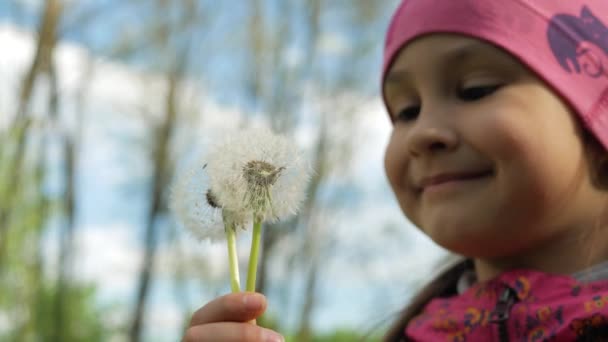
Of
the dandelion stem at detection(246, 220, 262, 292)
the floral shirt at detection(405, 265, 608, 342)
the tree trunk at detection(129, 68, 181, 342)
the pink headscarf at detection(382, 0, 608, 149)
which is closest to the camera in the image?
the dandelion stem at detection(246, 220, 262, 292)

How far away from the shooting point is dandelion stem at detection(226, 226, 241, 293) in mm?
732

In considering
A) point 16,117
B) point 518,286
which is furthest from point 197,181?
point 16,117

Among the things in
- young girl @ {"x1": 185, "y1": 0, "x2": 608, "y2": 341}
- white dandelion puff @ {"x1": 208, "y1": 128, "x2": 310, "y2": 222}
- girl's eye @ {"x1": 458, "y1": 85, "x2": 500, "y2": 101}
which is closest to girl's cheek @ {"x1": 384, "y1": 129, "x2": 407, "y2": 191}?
young girl @ {"x1": 185, "y1": 0, "x2": 608, "y2": 341}

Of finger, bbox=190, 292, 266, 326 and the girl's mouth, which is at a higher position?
the girl's mouth

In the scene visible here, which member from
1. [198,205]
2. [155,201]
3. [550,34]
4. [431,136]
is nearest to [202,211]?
[198,205]

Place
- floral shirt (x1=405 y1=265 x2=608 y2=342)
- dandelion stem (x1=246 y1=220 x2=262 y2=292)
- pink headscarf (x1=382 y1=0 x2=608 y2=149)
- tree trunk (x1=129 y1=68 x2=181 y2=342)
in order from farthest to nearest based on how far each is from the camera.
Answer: tree trunk (x1=129 y1=68 x2=181 y2=342) < pink headscarf (x1=382 y1=0 x2=608 y2=149) < floral shirt (x1=405 y1=265 x2=608 y2=342) < dandelion stem (x1=246 y1=220 x2=262 y2=292)

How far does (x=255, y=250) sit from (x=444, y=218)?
590 mm

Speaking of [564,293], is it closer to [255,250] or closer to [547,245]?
[547,245]

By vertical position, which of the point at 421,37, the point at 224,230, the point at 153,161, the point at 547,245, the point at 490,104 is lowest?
the point at 547,245

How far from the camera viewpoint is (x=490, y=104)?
1.18 meters

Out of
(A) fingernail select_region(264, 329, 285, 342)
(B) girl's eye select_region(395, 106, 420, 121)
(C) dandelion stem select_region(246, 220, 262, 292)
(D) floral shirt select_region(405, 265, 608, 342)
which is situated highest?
(B) girl's eye select_region(395, 106, 420, 121)

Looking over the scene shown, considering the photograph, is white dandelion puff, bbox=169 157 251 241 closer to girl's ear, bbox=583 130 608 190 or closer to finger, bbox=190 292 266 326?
finger, bbox=190 292 266 326

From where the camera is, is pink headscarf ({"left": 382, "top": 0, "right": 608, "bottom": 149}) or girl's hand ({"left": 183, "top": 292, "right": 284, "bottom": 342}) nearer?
girl's hand ({"left": 183, "top": 292, "right": 284, "bottom": 342})

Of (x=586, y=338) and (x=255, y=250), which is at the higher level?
(x=255, y=250)
